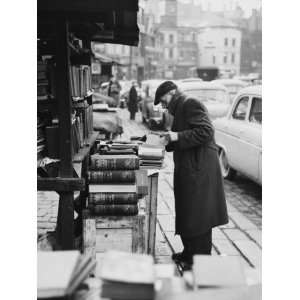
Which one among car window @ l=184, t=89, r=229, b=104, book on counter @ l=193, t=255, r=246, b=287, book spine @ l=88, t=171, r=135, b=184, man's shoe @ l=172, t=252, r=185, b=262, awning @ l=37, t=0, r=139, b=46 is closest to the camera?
book on counter @ l=193, t=255, r=246, b=287

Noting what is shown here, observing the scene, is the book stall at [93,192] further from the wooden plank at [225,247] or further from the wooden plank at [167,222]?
the wooden plank at [167,222]

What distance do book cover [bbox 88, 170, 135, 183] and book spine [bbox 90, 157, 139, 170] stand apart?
0.04 m

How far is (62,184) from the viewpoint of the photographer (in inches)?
162

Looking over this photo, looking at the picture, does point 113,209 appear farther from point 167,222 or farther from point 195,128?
point 167,222

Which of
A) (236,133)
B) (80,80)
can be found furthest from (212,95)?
(80,80)

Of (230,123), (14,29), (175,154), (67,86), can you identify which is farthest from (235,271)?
(230,123)

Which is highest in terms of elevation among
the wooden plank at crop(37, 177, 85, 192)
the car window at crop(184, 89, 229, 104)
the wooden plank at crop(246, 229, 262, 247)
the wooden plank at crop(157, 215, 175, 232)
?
the car window at crop(184, 89, 229, 104)

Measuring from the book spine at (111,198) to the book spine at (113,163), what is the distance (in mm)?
228

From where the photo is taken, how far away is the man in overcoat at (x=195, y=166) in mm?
4711

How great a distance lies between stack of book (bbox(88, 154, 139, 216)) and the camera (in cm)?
429

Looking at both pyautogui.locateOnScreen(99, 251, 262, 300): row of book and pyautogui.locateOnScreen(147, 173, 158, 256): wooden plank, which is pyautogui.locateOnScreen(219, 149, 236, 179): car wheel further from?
pyautogui.locateOnScreen(99, 251, 262, 300): row of book

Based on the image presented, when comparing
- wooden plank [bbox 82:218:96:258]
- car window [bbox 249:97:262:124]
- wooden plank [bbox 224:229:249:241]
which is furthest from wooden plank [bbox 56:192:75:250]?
car window [bbox 249:97:262:124]

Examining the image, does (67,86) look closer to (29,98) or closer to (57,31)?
(57,31)

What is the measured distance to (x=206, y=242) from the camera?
16.1ft
